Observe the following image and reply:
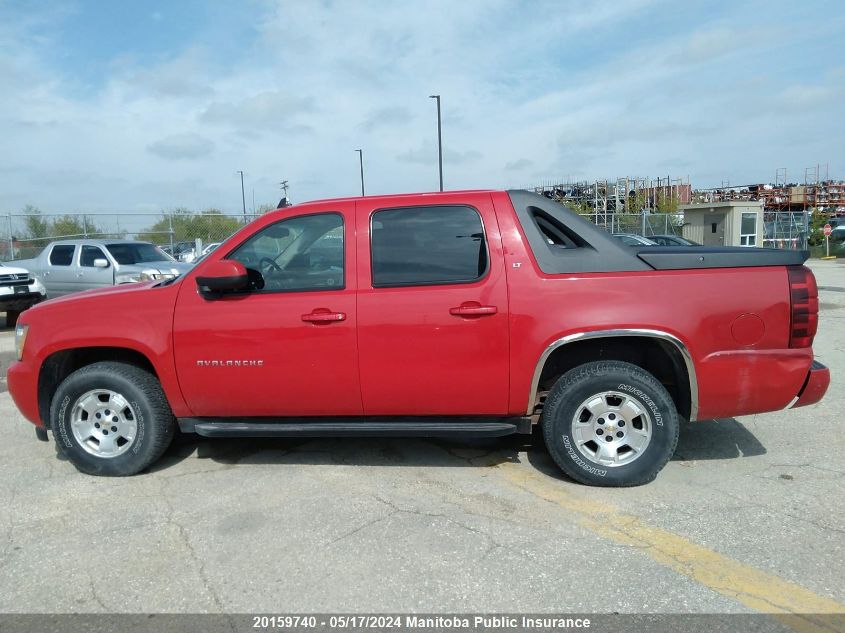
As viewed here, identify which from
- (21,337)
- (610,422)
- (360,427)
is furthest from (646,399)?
(21,337)

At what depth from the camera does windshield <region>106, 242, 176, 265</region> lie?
1255cm

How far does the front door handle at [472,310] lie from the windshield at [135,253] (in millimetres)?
10797

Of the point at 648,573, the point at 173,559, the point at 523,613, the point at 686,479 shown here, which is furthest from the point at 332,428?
the point at 686,479

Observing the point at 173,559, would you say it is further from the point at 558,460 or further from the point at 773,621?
the point at 773,621

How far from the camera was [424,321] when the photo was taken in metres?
3.71

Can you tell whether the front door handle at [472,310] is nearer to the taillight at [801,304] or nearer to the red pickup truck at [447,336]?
the red pickup truck at [447,336]

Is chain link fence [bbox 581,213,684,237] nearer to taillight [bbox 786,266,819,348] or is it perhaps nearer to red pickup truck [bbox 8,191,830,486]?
taillight [bbox 786,266,819,348]

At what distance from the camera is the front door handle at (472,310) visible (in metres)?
3.66

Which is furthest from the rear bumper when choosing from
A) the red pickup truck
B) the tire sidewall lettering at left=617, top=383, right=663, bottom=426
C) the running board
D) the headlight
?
the headlight

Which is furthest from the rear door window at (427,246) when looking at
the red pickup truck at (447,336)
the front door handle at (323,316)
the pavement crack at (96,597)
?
the pavement crack at (96,597)

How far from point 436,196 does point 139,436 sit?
100 inches

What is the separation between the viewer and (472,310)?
3.67 metres

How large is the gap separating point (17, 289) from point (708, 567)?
1210 cm

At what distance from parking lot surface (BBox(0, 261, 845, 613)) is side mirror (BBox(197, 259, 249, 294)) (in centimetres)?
133
